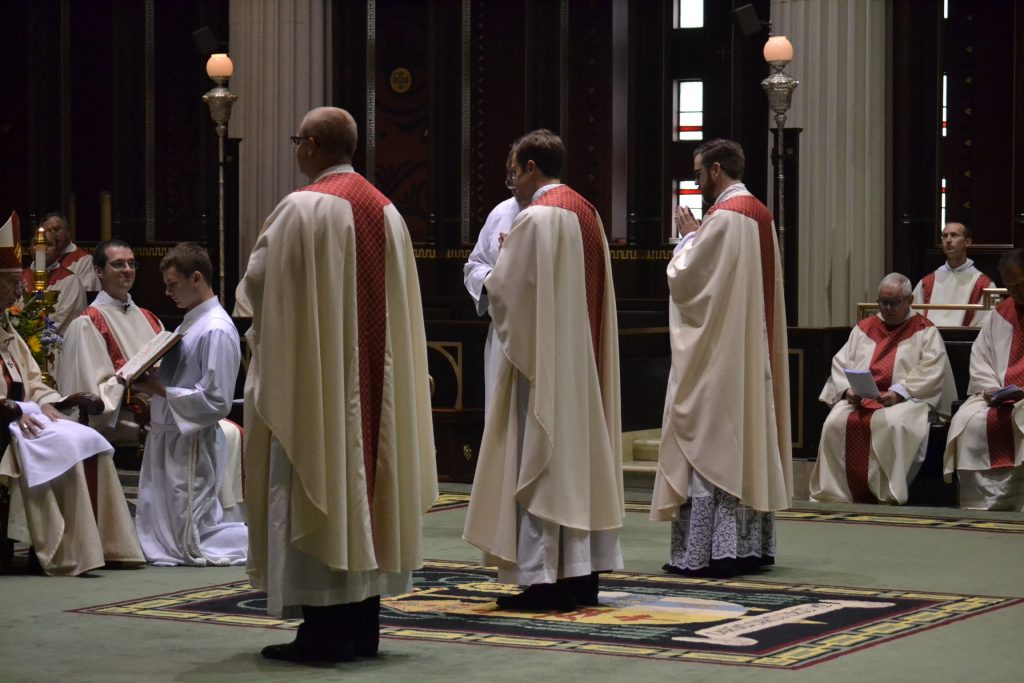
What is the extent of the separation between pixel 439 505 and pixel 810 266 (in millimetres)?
4279

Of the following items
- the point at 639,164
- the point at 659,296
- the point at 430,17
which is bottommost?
the point at 659,296

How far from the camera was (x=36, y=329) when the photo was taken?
27.6 ft

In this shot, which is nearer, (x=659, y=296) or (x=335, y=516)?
(x=335, y=516)

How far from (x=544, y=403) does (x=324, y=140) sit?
133 centimetres

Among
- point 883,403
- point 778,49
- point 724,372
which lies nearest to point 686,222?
point 724,372

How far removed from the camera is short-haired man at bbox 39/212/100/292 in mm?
12773

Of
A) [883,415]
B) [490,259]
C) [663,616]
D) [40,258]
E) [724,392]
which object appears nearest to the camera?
[663,616]

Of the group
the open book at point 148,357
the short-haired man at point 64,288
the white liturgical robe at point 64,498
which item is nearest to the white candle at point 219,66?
the short-haired man at point 64,288

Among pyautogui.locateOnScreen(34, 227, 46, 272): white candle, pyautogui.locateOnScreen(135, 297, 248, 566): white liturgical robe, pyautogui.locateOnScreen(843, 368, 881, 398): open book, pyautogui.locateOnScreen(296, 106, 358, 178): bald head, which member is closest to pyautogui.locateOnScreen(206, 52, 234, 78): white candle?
pyautogui.locateOnScreen(34, 227, 46, 272): white candle

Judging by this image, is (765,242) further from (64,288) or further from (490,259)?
(64,288)

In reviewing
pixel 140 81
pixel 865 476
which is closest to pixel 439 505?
pixel 865 476

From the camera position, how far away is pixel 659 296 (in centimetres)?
1523

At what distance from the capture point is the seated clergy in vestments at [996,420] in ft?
33.7

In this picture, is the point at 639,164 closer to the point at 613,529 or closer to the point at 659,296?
the point at 659,296
